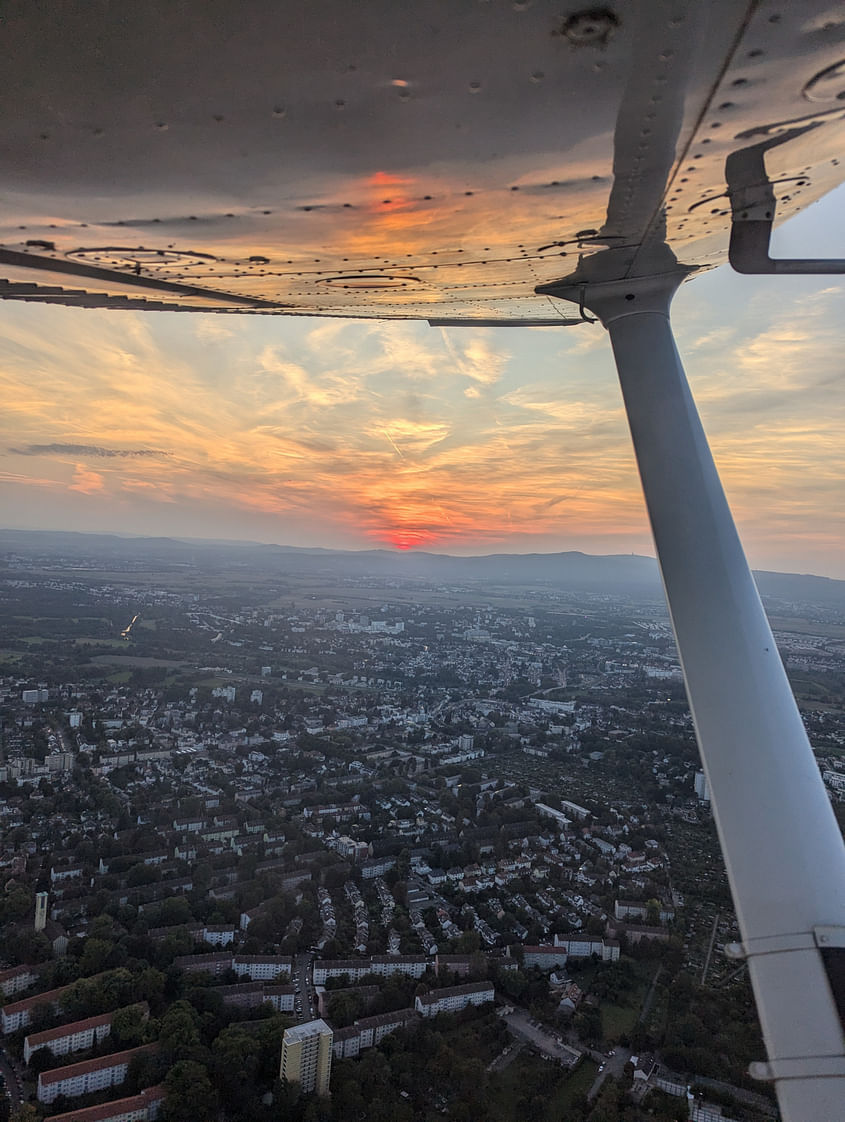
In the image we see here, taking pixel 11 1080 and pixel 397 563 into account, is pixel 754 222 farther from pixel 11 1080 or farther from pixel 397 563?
pixel 397 563

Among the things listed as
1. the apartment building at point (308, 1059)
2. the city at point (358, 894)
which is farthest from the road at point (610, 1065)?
the apartment building at point (308, 1059)

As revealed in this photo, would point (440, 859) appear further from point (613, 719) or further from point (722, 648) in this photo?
point (722, 648)

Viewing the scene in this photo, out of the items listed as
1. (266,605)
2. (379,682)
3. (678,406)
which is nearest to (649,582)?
(266,605)

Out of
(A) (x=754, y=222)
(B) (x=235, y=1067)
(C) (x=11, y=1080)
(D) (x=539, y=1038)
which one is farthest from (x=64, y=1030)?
(A) (x=754, y=222)

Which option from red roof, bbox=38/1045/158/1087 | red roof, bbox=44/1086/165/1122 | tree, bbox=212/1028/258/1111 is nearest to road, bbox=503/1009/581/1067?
tree, bbox=212/1028/258/1111

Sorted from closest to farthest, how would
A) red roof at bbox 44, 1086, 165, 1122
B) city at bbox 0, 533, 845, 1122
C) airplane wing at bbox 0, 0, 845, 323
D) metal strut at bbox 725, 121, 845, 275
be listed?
airplane wing at bbox 0, 0, 845, 323, metal strut at bbox 725, 121, 845, 275, red roof at bbox 44, 1086, 165, 1122, city at bbox 0, 533, 845, 1122

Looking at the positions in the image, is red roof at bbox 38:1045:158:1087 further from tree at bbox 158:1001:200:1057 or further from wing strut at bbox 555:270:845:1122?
wing strut at bbox 555:270:845:1122
